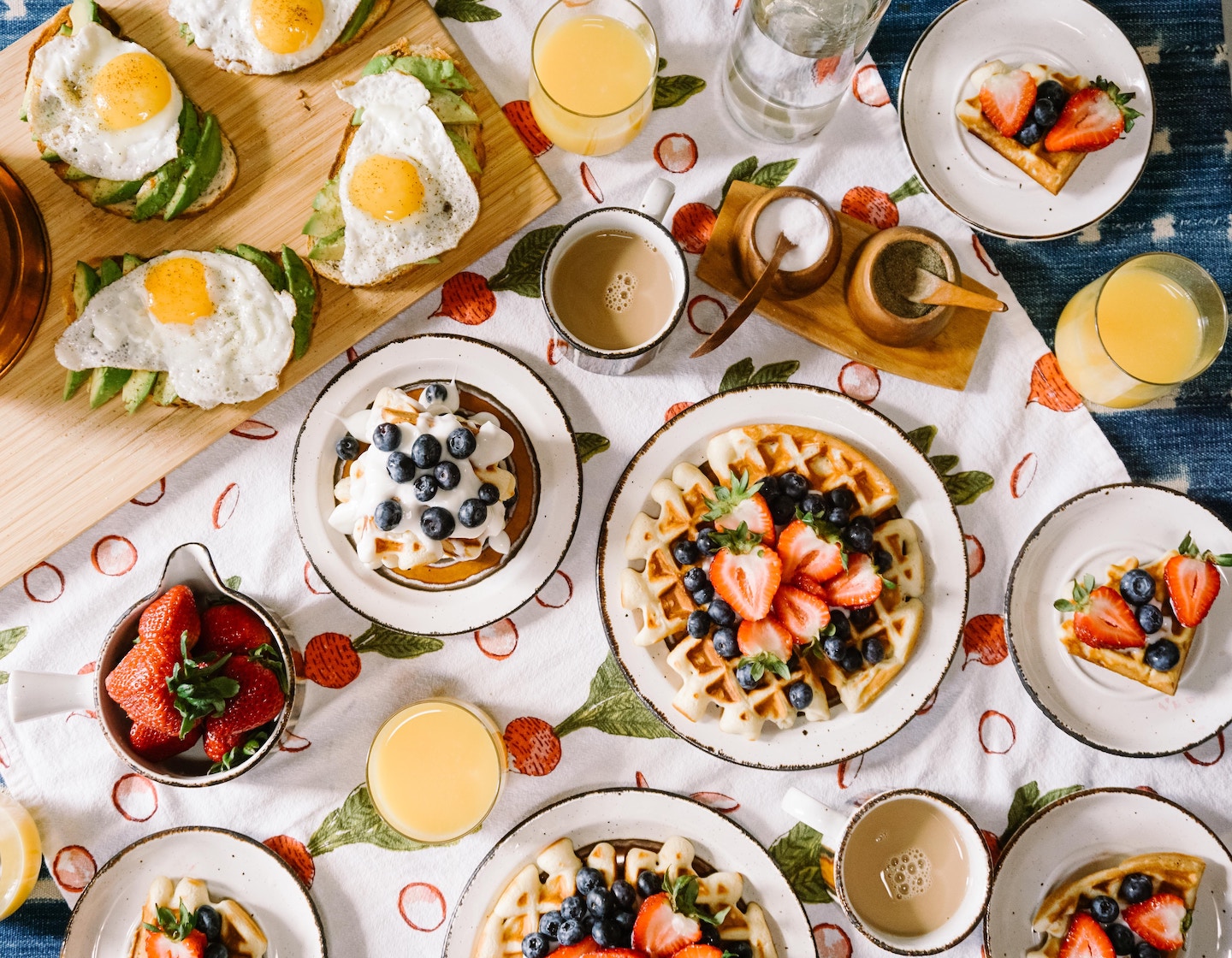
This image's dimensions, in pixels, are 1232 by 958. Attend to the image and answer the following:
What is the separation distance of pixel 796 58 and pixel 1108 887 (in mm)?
2485

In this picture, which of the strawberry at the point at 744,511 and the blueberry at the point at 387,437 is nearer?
the blueberry at the point at 387,437

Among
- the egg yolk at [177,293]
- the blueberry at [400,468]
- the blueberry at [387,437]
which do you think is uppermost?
the egg yolk at [177,293]

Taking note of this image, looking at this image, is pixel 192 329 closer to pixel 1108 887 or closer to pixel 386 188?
pixel 386 188

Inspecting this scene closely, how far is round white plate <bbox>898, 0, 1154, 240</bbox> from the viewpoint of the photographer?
2.68 meters

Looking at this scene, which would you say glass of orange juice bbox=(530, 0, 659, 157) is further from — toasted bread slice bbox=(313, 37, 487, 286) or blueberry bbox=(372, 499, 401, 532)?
blueberry bbox=(372, 499, 401, 532)

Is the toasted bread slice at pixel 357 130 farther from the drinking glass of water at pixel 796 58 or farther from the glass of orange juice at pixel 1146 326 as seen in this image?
the glass of orange juice at pixel 1146 326

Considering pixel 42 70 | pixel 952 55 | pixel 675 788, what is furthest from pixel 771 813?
pixel 42 70

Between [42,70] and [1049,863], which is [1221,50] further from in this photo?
[42,70]

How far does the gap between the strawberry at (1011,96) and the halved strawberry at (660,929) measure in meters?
2.35

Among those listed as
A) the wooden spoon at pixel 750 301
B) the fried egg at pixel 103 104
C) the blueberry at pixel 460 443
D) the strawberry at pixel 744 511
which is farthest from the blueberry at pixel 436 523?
the fried egg at pixel 103 104

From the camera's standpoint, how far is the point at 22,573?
8.50ft

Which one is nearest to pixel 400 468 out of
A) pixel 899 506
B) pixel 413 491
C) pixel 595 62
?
pixel 413 491

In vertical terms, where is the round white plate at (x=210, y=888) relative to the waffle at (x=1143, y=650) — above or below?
below

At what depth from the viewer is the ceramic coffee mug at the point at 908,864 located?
2459 mm
